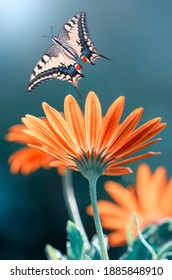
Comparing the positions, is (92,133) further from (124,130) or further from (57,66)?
(57,66)

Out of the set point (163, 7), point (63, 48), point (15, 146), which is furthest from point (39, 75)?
point (163, 7)

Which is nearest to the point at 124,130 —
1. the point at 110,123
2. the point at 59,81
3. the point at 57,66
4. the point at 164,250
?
the point at 110,123

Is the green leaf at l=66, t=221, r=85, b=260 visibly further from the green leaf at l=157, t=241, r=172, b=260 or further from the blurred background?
the blurred background

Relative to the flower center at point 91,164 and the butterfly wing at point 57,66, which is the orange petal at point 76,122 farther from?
the butterfly wing at point 57,66

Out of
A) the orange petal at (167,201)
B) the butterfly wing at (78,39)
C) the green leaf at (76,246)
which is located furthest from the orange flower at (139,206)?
the butterfly wing at (78,39)

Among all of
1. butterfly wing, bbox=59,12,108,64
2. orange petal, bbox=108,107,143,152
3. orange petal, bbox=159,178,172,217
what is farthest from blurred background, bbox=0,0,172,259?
orange petal, bbox=108,107,143,152

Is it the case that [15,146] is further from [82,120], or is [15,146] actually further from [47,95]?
[82,120]
